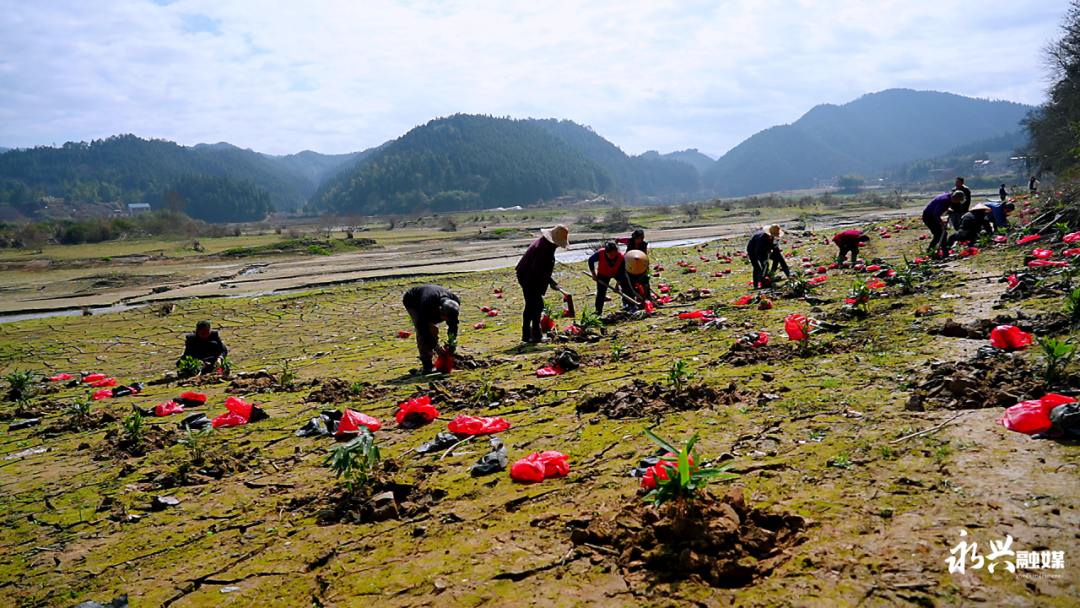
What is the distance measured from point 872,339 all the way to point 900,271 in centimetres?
405

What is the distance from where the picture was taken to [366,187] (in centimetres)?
14400

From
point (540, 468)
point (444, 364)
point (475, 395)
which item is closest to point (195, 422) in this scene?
point (444, 364)

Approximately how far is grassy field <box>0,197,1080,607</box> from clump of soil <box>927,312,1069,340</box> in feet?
0.58

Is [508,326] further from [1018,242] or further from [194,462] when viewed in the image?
[1018,242]

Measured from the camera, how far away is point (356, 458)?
3.78 m

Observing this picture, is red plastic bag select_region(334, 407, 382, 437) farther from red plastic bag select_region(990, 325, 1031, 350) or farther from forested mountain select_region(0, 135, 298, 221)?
forested mountain select_region(0, 135, 298, 221)

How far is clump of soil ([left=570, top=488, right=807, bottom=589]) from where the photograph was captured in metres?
2.37

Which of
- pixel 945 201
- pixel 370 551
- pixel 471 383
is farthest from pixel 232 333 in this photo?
pixel 945 201

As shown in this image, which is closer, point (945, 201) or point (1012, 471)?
point (1012, 471)

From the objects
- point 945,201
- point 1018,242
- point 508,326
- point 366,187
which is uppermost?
point 366,187

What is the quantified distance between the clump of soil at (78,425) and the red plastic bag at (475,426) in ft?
14.1

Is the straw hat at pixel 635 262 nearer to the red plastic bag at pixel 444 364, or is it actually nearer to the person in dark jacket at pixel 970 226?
the red plastic bag at pixel 444 364

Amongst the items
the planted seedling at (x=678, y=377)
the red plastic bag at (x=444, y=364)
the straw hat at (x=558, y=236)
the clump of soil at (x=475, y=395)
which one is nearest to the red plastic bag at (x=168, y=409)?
the clump of soil at (x=475, y=395)

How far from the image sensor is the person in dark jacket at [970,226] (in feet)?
39.0
